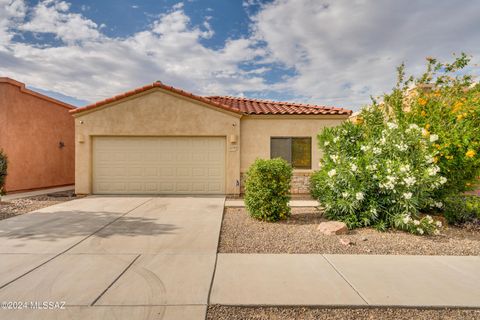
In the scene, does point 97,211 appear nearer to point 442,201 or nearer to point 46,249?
point 46,249

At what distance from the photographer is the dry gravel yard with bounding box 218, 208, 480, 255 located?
4.66 meters

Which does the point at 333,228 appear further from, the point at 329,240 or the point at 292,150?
the point at 292,150

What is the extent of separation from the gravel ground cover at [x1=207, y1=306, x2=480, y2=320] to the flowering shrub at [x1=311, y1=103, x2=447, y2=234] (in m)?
2.99

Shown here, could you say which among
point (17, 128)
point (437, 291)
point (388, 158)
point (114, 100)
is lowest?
point (437, 291)

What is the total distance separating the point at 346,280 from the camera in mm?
3482

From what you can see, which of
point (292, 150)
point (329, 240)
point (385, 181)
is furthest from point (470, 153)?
point (292, 150)

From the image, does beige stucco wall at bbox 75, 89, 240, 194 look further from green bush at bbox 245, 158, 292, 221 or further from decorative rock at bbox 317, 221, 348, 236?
decorative rock at bbox 317, 221, 348, 236

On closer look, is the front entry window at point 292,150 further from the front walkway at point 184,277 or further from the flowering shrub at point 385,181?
the front walkway at point 184,277

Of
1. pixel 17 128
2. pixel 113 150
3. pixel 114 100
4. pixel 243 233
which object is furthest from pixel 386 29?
pixel 17 128

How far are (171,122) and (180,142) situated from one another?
93 centimetres

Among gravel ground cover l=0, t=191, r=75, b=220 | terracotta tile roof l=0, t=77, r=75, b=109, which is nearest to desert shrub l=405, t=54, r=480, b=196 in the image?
gravel ground cover l=0, t=191, r=75, b=220

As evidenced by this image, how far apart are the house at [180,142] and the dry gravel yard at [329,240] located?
14.3 ft

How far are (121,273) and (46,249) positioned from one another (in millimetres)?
2054

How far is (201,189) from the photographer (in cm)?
1047
